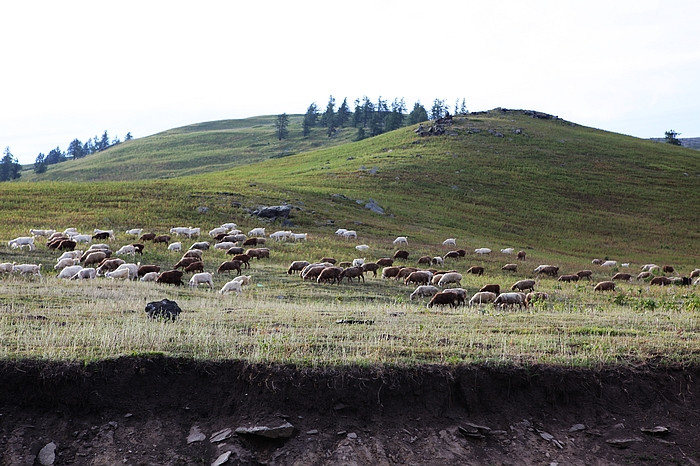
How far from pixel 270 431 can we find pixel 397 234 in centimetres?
4052

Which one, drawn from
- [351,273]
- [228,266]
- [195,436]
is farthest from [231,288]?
[195,436]

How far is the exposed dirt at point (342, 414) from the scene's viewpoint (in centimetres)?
907

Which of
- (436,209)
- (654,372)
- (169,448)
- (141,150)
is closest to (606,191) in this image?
(436,209)

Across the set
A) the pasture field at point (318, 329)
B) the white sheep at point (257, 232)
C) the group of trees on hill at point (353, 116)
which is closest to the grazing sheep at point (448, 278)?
the pasture field at point (318, 329)

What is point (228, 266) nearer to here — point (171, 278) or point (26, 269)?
point (171, 278)

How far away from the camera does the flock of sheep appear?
23234 mm

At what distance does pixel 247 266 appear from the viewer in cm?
3000

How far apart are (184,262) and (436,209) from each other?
39497mm

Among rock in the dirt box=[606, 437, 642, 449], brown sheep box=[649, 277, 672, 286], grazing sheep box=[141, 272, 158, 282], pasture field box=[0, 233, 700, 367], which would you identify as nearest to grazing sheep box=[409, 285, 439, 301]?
pasture field box=[0, 233, 700, 367]

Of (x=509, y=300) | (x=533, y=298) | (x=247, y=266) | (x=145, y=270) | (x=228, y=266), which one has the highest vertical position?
(x=145, y=270)

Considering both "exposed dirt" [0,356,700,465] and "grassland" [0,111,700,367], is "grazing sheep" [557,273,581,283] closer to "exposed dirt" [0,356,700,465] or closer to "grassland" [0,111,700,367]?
"grassland" [0,111,700,367]

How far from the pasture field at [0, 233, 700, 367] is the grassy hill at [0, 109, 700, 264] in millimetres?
Answer: 24402

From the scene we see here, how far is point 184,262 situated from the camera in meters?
28.0

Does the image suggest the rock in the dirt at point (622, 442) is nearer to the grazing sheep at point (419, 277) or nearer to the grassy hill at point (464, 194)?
the grazing sheep at point (419, 277)
